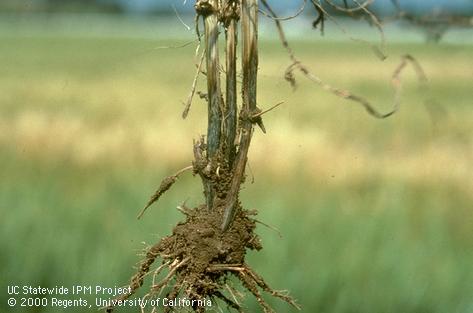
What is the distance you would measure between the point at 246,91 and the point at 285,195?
3.17 meters

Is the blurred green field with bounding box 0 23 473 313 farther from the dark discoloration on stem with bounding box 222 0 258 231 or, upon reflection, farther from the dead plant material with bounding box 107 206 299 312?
the dead plant material with bounding box 107 206 299 312

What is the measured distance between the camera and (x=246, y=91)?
1.45 meters

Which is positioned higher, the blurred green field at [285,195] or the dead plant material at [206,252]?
the blurred green field at [285,195]

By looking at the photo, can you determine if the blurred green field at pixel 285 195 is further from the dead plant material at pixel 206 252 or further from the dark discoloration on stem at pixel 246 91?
the dead plant material at pixel 206 252

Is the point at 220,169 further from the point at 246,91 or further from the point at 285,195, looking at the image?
the point at 285,195

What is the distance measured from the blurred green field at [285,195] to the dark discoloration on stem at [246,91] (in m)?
0.05

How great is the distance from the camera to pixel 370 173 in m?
5.56

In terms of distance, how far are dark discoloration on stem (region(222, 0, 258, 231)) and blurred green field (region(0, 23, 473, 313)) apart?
2.0 inches

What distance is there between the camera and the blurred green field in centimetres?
299

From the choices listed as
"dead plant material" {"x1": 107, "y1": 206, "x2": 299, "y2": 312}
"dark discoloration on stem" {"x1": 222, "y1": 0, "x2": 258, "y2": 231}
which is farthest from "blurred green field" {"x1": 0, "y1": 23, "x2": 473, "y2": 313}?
"dead plant material" {"x1": 107, "y1": 206, "x2": 299, "y2": 312}

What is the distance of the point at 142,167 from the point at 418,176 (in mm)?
1584

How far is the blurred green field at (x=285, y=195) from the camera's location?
299 centimetres

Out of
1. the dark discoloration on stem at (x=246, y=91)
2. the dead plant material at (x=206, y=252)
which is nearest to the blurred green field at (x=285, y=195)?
the dark discoloration on stem at (x=246, y=91)

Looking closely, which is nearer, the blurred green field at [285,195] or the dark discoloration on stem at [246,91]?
the dark discoloration on stem at [246,91]
